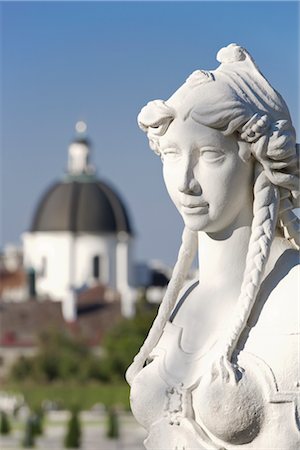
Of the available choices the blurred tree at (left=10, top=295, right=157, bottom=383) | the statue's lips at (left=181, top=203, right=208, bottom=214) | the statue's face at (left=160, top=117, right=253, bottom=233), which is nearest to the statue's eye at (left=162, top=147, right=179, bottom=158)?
the statue's face at (left=160, top=117, right=253, bottom=233)

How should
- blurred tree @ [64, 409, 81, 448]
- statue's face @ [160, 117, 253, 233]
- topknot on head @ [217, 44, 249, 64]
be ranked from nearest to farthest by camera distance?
1. statue's face @ [160, 117, 253, 233]
2. topknot on head @ [217, 44, 249, 64]
3. blurred tree @ [64, 409, 81, 448]

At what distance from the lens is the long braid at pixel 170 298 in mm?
4391

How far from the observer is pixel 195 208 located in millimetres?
4262

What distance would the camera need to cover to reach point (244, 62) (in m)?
4.34

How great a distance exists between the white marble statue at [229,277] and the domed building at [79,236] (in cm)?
8008

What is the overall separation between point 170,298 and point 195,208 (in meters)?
0.31


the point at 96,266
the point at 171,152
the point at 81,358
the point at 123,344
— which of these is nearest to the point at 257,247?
the point at 171,152

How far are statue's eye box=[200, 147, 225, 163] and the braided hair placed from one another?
5 centimetres

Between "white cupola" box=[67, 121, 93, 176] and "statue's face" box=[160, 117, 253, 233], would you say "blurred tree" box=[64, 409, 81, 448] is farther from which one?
"white cupola" box=[67, 121, 93, 176]

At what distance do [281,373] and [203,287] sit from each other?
41 centimetres

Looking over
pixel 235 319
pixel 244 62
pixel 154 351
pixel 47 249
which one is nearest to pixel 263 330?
pixel 235 319

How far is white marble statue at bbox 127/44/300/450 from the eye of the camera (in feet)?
13.5

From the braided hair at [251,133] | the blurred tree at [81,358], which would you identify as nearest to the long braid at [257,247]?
the braided hair at [251,133]

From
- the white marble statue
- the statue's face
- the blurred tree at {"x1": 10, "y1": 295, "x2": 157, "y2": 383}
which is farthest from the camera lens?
the blurred tree at {"x1": 10, "y1": 295, "x2": 157, "y2": 383}
